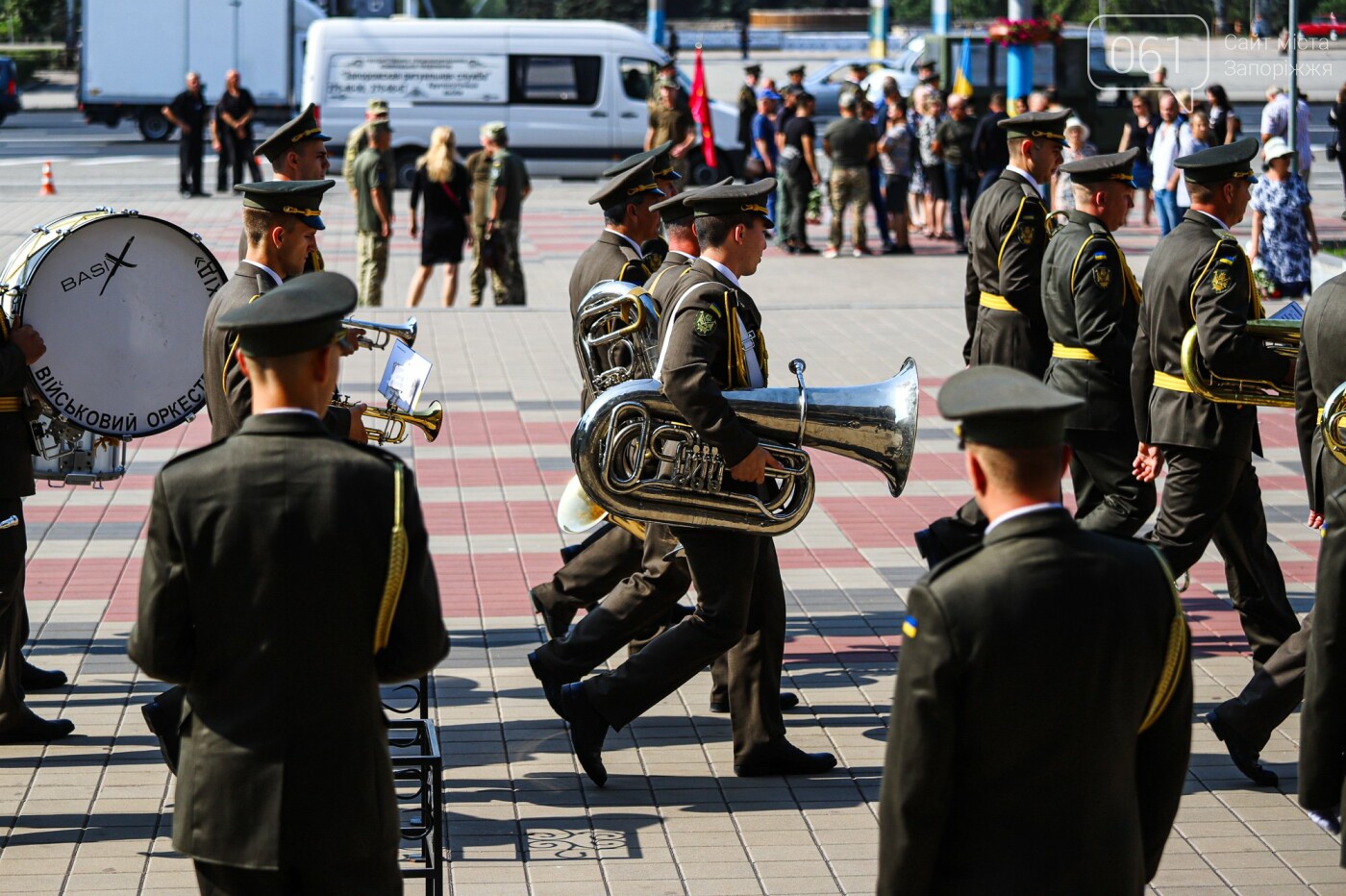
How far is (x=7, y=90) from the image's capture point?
38531 mm

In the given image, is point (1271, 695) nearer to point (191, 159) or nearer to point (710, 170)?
point (710, 170)

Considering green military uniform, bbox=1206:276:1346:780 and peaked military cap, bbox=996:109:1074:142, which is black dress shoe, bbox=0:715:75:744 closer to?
green military uniform, bbox=1206:276:1346:780

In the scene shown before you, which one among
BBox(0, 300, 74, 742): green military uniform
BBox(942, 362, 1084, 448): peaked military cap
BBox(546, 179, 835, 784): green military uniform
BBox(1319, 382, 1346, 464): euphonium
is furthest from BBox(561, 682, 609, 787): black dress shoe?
BBox(942, 362, 1084, 448): peaked military cap

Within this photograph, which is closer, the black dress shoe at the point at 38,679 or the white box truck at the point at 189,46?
the black dress shoe at the point at 38,679

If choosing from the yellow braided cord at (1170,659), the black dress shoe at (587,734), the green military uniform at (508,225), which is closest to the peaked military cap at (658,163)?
the black dress shoe at (587,734)

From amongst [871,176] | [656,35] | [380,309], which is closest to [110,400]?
[380,309]

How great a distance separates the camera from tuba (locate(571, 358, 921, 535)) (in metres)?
5.39

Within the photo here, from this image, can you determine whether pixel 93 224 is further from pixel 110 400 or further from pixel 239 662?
pixel 239 662

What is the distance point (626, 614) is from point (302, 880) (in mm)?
2558

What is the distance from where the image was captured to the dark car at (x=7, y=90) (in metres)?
38.4

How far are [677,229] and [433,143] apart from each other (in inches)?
385

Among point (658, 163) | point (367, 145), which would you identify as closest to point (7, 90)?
point (367, 145)

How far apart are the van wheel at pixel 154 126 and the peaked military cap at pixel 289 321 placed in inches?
1325

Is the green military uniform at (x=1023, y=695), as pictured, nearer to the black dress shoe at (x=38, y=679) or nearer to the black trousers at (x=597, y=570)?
the black trousers at (x=597, y=570)
